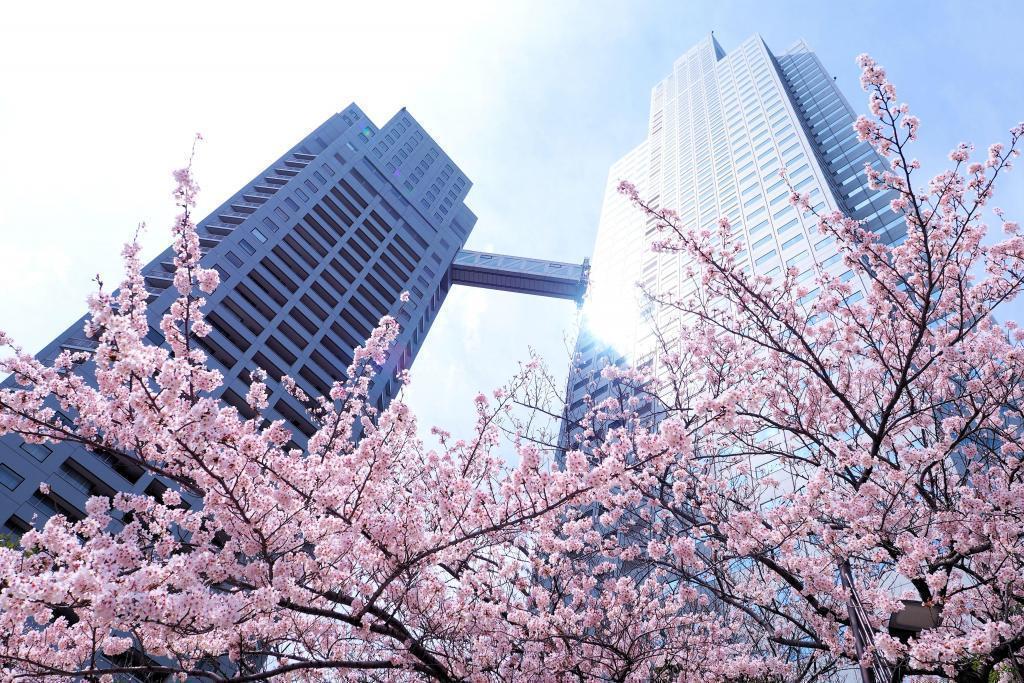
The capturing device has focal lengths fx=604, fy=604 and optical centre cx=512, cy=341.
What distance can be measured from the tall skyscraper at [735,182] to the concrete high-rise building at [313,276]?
1314 cm

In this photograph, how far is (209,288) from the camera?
290 inches

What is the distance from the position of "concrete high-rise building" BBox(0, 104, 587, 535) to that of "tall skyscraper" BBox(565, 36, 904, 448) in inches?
517

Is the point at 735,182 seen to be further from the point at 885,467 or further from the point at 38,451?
the point at 38,451

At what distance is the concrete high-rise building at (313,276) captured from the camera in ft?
92.5

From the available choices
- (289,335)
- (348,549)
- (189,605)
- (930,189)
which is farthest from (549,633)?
(289,335)

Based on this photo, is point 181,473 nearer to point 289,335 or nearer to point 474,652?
point 474,652

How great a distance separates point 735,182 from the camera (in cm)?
5209

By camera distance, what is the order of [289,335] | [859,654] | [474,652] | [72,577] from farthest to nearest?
[289,335] → [474,652] → [859,654] → [72,577]

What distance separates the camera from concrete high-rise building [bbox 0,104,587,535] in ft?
92.5

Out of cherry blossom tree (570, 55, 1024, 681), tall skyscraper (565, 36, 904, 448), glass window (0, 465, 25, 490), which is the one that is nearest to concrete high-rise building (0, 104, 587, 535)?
glass window (0, 465, 25, 490)

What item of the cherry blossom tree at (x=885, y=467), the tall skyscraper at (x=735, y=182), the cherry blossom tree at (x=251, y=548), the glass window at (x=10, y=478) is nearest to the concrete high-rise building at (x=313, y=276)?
the glass window at (x=10, y=478)

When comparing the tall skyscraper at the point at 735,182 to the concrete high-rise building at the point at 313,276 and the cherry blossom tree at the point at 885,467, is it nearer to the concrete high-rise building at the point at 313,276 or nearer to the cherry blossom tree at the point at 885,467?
the concrete high-rise building at the point at 313,276

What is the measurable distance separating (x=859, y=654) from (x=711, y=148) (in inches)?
2440

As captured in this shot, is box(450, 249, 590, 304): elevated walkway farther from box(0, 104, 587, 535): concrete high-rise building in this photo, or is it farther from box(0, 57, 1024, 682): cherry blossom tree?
box(0, 57, 1024, 682): cherry blossom tree
